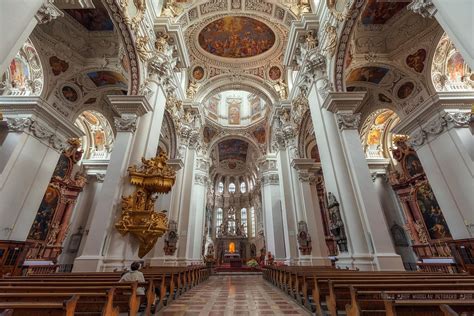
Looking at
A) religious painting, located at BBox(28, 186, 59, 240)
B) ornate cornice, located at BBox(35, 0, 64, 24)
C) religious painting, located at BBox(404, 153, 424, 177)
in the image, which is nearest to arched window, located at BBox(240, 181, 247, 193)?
religious painting, located at BBox(404, 153, 424, 177)

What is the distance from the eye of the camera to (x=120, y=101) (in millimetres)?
7344

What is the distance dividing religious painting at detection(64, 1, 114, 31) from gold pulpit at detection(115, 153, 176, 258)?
5914 millimetres

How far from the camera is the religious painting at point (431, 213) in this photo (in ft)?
36.7

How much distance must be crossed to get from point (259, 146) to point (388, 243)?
52.3 ft

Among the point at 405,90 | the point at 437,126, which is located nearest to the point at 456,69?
the point at 405,90

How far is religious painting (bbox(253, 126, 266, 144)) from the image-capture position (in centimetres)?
2109

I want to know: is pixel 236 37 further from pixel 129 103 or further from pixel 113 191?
pixel 113 191

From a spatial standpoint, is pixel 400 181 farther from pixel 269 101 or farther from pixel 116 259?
pixel 116 259

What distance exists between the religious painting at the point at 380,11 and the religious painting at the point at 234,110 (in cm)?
1502

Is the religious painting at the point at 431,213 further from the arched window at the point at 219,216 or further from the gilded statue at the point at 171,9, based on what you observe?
the arched window at the point at 219,216

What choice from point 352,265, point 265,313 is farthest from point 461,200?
point 265,313

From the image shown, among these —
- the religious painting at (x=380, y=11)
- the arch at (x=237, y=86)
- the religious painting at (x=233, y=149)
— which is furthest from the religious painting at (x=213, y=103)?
the religious painting at (x=380, y=11)

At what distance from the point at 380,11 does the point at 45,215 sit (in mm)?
17604

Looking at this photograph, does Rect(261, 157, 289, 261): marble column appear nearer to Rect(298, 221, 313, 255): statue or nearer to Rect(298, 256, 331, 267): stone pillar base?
Rect(298, 221, 313, 255): statue
